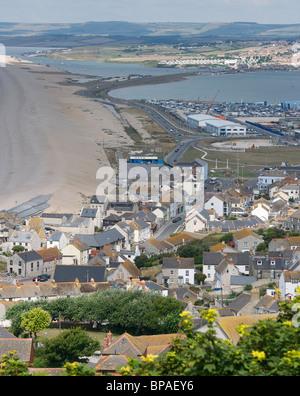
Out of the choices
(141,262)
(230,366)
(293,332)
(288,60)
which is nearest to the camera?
(230,366)

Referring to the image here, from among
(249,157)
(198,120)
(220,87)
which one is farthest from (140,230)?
(220,87)

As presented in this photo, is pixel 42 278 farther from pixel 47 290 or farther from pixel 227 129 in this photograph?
pixel 227 129

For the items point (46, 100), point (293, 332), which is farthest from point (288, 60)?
point (293, 332)

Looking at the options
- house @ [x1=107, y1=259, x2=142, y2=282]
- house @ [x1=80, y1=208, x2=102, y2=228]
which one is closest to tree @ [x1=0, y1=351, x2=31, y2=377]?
house @ [x1=107, y1=259, x2=142, y2=282]

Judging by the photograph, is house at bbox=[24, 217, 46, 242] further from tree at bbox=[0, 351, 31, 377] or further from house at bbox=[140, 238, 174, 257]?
tree at bbox=[0, 351, 31, 377]

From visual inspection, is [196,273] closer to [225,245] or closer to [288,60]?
[225,245]

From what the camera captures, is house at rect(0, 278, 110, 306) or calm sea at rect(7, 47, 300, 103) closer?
house at rect(0, 278, 110, 306)
